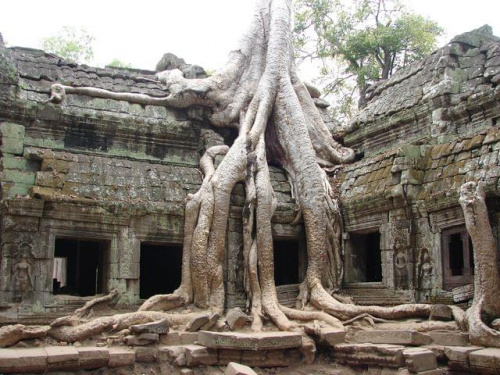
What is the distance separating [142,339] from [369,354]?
259cm

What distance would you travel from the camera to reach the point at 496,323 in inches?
267

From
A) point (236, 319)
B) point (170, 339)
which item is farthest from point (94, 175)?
point (236, 319)

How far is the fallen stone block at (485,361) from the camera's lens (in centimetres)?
601

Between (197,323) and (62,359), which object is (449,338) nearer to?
(197,323)

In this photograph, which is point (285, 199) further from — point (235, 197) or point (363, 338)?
point (363, 338)

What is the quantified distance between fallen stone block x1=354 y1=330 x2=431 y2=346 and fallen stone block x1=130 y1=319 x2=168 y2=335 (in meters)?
2.41

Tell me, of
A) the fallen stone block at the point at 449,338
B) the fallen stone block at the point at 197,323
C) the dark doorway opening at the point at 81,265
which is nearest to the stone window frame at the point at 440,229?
the fallen stone block at the point at 449,338

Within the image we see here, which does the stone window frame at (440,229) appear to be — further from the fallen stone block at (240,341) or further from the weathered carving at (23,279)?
the weathered carving at (23,279)

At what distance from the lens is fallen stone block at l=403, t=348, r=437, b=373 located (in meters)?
6.42

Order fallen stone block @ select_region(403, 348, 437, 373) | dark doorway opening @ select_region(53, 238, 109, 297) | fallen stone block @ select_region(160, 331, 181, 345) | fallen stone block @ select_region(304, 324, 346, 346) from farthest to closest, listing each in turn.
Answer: dark doorway opening @ select_region(53, 238, 109, 297) < fallen stone block @ select_region(304, 324, 346, 346) < fallen stone block @ select_region(160, 331, 181, 345) < fallen stone block @ select_region(403, 348, 437, 373)

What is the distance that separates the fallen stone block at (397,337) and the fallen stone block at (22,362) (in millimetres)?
3664

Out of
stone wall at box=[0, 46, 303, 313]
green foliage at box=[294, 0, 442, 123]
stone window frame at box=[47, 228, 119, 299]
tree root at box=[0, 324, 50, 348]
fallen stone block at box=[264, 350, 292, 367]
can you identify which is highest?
green foliage at box=[294, 0, 442, 123]

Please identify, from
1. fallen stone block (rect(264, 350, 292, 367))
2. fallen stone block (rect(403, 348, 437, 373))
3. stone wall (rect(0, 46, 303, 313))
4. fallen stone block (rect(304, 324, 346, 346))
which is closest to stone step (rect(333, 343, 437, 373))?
fallen stone block (rect(403, 348, 437, 373))

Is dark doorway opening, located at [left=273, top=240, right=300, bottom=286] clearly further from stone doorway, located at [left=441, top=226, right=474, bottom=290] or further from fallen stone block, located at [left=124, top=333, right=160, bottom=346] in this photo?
fallen stone block, located at [left=124, top=333, right=160, bottom=346]
